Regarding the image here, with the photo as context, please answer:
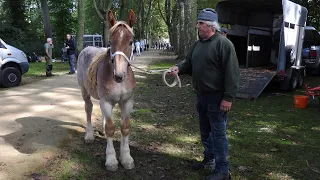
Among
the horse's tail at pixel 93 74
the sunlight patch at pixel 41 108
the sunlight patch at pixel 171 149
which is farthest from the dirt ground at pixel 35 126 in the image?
the sunlight patch at pixel 171 149

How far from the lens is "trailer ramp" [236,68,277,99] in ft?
32.5

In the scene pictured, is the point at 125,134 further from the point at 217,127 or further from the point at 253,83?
the point at 253,83

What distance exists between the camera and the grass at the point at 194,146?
450cm

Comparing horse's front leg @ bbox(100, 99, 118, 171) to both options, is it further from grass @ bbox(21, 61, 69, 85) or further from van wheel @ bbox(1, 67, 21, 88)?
grass @ bbox(21, 61, 69, 85)

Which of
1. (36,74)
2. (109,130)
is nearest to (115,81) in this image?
(109,130)

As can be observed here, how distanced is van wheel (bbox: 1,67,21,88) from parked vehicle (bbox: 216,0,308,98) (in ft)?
27.3

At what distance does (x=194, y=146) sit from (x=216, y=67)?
82.6 inches

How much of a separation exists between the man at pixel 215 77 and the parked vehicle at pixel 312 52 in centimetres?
1349

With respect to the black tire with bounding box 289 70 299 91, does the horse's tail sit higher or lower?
higher

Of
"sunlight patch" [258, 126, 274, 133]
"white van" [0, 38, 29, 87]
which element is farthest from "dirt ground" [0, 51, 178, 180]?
"sunlight patch" [258, 126, 274, 133]

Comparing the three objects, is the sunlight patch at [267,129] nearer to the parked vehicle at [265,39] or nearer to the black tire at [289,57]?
the parked vehicle at [265,39]

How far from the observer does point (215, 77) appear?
400cm

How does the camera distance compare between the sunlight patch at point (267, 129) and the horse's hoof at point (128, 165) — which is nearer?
the horse's hoof at point (128, 165)

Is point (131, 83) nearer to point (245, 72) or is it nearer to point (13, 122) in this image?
point (13, 122)
